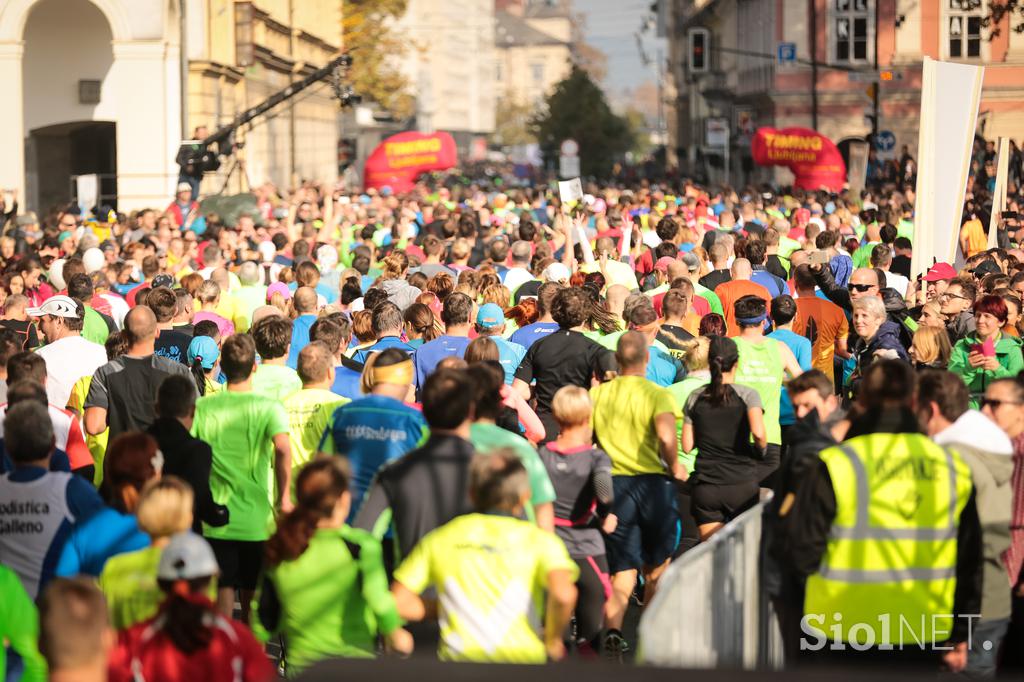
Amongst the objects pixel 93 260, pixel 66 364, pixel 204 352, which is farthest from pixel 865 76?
pixel 66 364

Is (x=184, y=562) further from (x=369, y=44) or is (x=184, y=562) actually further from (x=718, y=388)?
(x=369, y=44)

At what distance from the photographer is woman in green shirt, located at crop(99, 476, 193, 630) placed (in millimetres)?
5273

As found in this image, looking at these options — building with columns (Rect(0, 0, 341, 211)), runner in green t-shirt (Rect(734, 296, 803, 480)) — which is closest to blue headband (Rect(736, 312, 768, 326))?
runner in green t-shirt (Rect(734, 296, 803, 480))

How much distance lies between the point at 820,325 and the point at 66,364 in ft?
17.1

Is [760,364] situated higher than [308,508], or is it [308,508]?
[760,364]

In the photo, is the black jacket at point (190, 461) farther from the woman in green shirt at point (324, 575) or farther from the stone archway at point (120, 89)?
the stone archway at point (120, 89)

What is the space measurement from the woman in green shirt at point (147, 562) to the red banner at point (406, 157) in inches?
829

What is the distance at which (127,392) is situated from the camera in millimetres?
8430

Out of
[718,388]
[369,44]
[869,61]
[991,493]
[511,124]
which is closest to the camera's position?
[991,493]

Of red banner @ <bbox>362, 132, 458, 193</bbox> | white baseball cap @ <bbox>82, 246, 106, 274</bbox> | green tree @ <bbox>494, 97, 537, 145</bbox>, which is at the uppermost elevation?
green tree @ <bbox>494, 97, 537, 145</bbox>

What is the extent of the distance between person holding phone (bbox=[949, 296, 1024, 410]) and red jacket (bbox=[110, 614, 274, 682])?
5.08 metres

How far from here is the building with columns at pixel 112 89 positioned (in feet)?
104

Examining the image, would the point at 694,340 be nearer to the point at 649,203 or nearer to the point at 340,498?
the point at 340,498

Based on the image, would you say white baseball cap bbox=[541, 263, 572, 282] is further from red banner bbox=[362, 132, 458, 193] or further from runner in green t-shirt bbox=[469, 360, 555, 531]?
red banner bbox=[362, 132, 458, 193]
